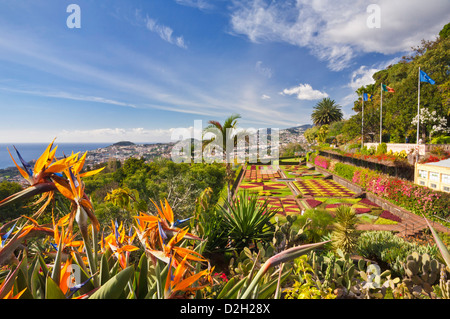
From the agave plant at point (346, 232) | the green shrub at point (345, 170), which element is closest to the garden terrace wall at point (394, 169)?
the green shrub at point (345, 170)

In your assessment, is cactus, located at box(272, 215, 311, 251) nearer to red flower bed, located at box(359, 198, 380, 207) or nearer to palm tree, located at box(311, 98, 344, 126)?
red flower bed, located at box(359, 198, 380, 207)

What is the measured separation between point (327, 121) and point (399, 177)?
53681 mm

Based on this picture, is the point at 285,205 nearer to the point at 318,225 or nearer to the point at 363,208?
the point at 363,208

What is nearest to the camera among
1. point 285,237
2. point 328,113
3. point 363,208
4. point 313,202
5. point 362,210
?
point 285,237

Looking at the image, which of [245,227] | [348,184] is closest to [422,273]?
[245,227]

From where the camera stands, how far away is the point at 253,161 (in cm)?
4247

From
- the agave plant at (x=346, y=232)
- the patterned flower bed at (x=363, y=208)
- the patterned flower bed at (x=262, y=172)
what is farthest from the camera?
the patterned flower bed at (x=262, y=172)

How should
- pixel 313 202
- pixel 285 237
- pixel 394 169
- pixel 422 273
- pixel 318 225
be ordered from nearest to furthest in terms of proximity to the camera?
pixel 422 273 → pixel 285 237 → pixel 318 225 → pixel 313 202 → pixel 394 169

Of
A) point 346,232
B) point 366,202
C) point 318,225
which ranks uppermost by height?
point 346,232

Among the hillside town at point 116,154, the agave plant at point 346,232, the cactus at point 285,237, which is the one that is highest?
the hillside town at point 116,154

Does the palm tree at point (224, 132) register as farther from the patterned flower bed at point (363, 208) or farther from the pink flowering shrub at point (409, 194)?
the pink flowering shrub at point (409, 194)

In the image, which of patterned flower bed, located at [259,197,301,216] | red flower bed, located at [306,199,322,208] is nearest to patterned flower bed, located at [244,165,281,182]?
patterned flower bed, located at [259,197,301,216]
